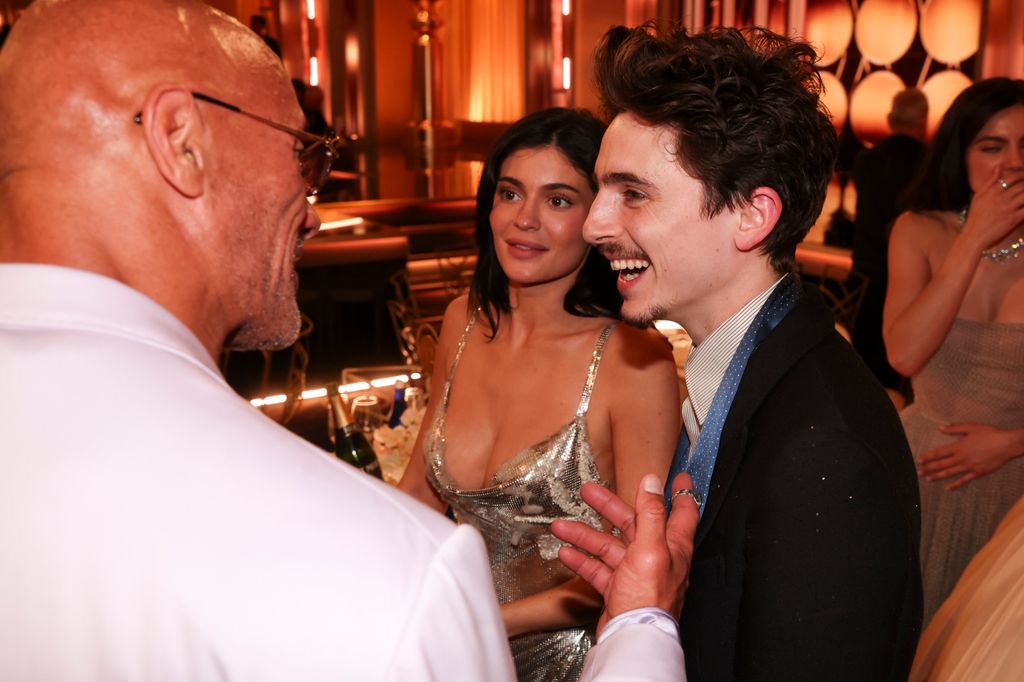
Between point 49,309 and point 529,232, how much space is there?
1.40 meters

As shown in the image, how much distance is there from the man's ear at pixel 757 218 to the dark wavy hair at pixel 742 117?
1 centimetres

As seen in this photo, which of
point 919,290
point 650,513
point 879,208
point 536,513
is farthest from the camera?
point 879,208

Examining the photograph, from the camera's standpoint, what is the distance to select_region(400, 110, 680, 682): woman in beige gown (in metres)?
1.84

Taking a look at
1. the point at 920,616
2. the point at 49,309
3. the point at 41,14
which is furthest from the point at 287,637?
the point at 920,616

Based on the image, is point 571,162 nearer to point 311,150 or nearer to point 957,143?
point 311,150

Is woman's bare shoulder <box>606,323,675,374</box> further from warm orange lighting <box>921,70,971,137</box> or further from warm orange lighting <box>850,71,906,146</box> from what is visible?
warm orange lighting <box>850,71,906,146</box>

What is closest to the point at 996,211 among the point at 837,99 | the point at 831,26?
the point at 837,99

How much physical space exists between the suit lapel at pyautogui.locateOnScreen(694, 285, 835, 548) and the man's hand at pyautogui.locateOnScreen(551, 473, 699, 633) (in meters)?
0.05

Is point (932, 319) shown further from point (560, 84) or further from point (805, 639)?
point (560, 84)

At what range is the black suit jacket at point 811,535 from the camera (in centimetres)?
106

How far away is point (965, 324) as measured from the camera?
8.16 ft

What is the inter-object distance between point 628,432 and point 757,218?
2.11 feet

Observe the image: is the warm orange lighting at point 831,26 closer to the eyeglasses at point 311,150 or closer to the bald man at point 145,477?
the eyeglasses at point 311,150

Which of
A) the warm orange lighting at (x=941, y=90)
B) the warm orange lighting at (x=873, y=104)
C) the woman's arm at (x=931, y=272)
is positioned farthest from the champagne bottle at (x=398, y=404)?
the warm orange lighting at (x=873, y=104)
